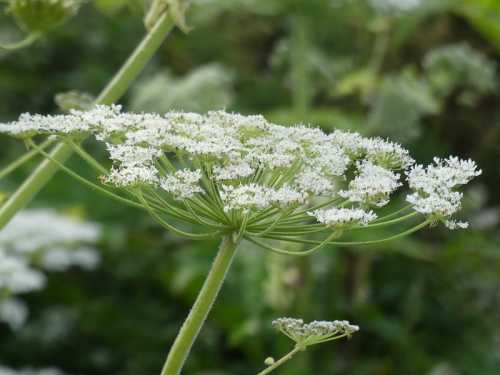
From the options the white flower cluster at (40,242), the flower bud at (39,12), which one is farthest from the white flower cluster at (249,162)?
the white flower cluster at (40,242)

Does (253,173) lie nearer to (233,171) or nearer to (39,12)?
(233,171)

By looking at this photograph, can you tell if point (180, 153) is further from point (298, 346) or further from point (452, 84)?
point (452, 84)

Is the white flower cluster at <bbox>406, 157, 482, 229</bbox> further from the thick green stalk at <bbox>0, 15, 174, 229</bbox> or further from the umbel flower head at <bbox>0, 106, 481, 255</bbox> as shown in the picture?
the thick green stalk at <bbox>0, 15, 174, 229</bbox>

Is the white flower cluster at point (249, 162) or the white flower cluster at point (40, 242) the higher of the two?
the white flower cluster at point (40, 242)

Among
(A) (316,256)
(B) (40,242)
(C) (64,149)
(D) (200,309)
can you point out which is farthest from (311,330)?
(A) (316,256)

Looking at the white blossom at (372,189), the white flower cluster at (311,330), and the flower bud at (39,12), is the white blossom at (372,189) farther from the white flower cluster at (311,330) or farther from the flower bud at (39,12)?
the flower bud at (39,12)

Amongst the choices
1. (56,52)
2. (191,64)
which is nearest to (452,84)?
(191,64)
